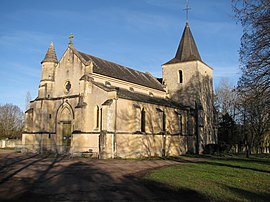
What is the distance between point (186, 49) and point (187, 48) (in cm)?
21

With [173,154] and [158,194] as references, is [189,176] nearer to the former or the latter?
[158,194]

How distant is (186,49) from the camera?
132 ft

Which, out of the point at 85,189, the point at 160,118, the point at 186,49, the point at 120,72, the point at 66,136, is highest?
the point at 186,49

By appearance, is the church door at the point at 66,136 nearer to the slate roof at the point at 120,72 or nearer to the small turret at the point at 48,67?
the small turret at the point at 48,67

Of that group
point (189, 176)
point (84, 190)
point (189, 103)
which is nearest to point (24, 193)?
point (84, 190)

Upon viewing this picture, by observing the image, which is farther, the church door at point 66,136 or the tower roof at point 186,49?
the tower roof at point 186,49

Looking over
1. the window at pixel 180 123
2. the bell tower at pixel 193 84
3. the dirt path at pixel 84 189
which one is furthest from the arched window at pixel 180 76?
the dirt path at pixel 84 189

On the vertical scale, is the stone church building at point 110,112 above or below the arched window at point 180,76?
below

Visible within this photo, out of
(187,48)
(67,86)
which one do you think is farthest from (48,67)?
(187,48)

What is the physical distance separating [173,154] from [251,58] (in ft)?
64.6

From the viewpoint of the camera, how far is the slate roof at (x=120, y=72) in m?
29.8

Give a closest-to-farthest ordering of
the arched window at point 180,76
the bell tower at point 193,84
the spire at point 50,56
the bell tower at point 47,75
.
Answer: the bell tower at point 47,75, the spire at point 50,56, the bell tower at point 193,84, the arched window at point 180,76

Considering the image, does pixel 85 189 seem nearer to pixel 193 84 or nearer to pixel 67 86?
pixel 67 86

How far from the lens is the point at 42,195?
30.7ft
